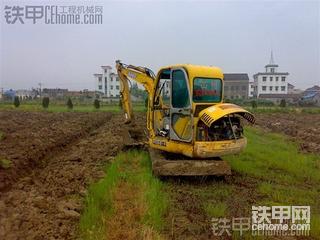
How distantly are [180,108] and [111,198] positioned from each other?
2816mm

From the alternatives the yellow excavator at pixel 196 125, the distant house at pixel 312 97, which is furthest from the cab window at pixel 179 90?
the distant house at pixel 312 97

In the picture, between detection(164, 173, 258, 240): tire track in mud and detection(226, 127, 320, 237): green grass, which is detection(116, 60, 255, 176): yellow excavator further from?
detection(226, 127, 320, 237): green grass

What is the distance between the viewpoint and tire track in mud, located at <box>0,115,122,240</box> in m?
5.10

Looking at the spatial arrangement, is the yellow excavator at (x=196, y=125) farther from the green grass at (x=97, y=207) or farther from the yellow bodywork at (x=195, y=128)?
the green grass at (x=97, y=207)

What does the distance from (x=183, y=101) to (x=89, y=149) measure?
4.99m

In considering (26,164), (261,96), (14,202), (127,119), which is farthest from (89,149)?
(261,96)

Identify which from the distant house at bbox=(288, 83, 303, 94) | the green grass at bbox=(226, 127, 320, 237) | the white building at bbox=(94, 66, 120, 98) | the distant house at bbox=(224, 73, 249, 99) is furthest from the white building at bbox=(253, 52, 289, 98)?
the green grass at bbox=(226, 127, 320, 237)

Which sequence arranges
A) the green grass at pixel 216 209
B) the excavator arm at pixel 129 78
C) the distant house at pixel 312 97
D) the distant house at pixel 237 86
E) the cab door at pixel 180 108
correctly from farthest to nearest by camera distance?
the distant house at pixel 237 86, the distant house at pixel 312 97, the excavator arm at pixel 129 78, the cab door at pixel 180 108, the green grass at pixel 216 209

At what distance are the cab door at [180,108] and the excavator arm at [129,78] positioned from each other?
5.42ft

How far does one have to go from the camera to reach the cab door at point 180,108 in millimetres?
8078

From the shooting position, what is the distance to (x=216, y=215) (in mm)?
5824

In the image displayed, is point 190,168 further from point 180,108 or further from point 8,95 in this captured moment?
point 8,95

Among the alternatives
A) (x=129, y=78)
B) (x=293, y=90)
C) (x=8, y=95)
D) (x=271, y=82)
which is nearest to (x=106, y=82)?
(x=8, y=95)

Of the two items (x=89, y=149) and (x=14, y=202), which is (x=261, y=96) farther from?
(x=14, y=202)
